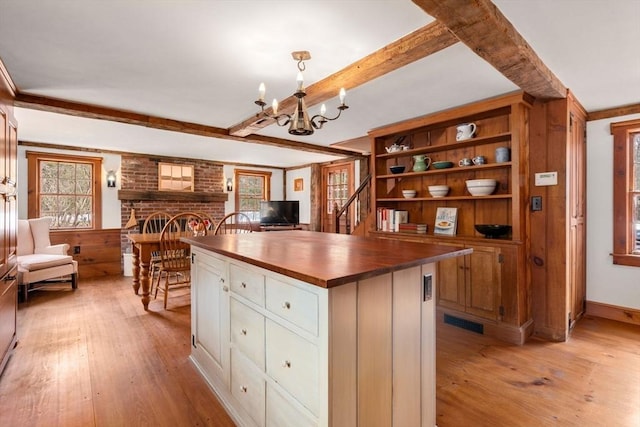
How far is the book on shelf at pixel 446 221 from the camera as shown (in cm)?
329

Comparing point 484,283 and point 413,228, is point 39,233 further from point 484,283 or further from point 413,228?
point 484,283

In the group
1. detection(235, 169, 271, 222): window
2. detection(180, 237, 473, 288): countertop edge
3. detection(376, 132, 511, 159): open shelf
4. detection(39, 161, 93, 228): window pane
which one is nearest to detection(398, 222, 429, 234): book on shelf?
detection(376, 132, 511, 159): open shelf

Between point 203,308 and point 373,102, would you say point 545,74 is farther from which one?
point 203,308

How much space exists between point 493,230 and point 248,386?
2.41 meters

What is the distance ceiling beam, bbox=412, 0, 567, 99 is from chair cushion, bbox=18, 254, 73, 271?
193 inches

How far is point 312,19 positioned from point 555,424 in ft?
8.28

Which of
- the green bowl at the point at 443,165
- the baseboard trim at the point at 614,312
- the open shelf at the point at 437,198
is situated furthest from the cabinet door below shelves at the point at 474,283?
the baseboard trim at the point at 614,312

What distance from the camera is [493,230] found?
2863mm

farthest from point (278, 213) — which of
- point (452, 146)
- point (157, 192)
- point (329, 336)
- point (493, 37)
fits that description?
point (329, 336)

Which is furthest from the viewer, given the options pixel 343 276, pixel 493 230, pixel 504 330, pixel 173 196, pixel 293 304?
pixel 173 196

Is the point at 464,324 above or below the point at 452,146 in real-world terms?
below

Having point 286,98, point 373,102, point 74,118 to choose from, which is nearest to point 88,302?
point 74,118

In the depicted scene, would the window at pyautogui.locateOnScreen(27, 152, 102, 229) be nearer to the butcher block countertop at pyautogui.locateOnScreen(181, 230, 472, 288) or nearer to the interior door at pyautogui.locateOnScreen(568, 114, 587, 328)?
the butcher block countertop at pyautogui.locateOnScreen(181, 230, 472, 288)

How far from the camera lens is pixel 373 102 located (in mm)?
3057
